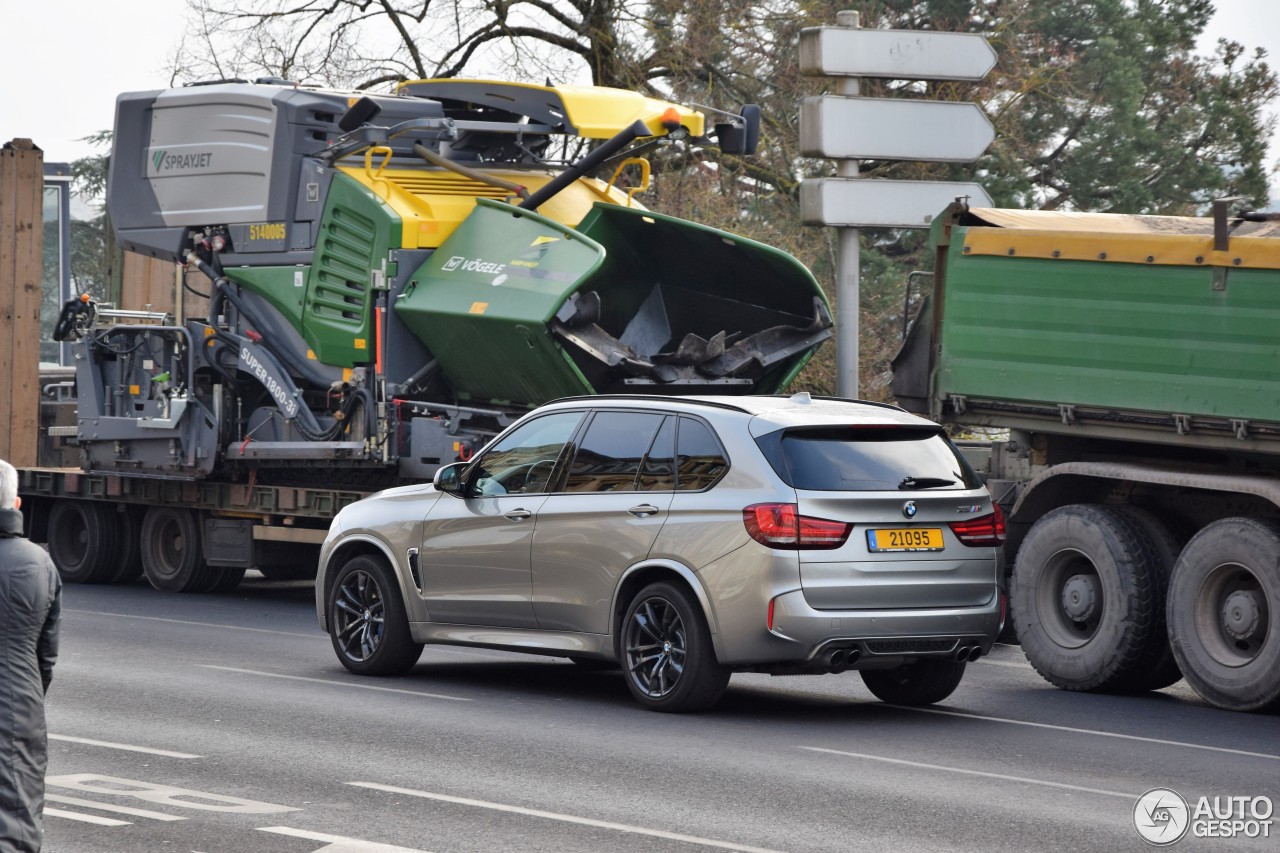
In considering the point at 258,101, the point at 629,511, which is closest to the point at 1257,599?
the point at 629,511

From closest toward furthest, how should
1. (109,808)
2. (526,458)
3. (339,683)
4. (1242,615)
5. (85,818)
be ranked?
(85,818) < (109,808) < (1242,615) < (526,458) < (339,683)

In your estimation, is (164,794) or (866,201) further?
(866,201)

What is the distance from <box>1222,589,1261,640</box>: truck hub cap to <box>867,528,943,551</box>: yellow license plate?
189 cm

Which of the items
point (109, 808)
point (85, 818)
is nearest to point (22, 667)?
point (85, 818)

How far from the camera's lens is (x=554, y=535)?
11055mm

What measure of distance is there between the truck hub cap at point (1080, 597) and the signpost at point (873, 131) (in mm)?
4651

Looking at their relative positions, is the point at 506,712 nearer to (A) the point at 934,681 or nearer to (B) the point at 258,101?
(A) the point at 934,681

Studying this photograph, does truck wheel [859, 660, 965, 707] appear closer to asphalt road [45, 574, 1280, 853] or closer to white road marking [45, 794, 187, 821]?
asphalt road [45, 574, 1280, 853]

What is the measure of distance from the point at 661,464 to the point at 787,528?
3.23 ft

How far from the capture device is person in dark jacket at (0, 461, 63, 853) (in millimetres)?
5754

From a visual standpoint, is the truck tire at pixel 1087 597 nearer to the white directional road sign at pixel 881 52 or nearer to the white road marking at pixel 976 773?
the white road marking at pixel 976 773

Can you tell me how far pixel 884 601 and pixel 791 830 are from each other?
8.76 feet

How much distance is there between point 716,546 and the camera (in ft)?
33.3

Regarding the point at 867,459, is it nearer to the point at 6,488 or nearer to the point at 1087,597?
the point at 1087,597
